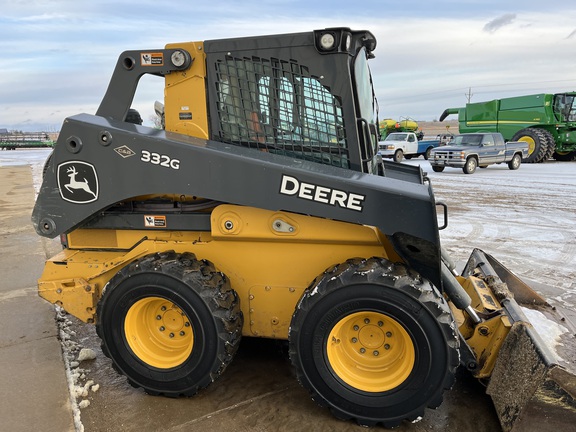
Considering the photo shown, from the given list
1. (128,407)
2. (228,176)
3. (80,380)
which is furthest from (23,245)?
(228,176)

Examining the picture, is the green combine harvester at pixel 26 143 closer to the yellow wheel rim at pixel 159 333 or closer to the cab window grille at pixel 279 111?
the yellow wheel rim at pixel 159 333

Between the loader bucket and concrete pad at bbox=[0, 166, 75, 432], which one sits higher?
the loader bucket

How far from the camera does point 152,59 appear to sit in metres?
3.28

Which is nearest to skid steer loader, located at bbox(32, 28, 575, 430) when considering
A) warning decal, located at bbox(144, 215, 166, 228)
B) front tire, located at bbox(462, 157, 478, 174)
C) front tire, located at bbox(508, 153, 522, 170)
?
warning decal, located at bbox(144, 215, 166, 228)

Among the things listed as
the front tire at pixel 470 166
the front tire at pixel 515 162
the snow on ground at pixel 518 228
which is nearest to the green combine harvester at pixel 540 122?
the front tire at pixel 515 162

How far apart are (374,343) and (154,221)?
1.75 meters

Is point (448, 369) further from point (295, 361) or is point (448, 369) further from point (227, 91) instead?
point (227, 91)

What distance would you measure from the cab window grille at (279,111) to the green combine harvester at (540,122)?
22.0 metres

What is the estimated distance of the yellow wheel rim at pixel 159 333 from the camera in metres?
3.29

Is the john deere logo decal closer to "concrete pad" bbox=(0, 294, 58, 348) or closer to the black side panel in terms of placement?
the black side panel

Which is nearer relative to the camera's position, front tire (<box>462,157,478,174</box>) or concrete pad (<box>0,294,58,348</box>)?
concrete pad (<box>0,294,58,348</box>)

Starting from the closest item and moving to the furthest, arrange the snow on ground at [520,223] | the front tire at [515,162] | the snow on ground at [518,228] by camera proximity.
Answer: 1. the snow on ground at [518,228]
2. the snow on ground at [520,223]
3. the front tire at [515,162]

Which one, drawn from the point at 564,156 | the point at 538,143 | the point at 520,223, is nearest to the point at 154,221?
the point at 520,223

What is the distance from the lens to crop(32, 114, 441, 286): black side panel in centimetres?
282
